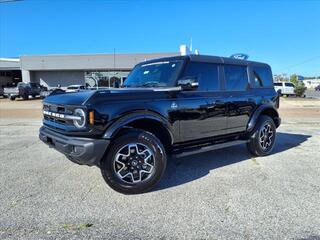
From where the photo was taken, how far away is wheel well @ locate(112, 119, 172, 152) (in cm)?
436

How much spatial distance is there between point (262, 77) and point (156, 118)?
326 centimetres

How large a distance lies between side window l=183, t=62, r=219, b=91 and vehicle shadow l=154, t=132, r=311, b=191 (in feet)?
4.73

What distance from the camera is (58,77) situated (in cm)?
4372

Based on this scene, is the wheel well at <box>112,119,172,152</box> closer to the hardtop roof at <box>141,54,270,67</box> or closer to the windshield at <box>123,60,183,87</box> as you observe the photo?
the windshield at <box>123,60,183,87</box>

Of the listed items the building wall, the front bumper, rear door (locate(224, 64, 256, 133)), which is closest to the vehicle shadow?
rear door (locate(224, 64, 256, 133))

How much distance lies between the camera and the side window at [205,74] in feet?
16.4

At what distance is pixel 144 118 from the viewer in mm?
4301

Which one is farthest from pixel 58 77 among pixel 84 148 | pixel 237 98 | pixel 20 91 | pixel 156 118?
pixel 84 148

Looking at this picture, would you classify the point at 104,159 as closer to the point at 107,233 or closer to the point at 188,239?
the point at 107,233

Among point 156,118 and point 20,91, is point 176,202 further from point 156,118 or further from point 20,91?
point 20,91

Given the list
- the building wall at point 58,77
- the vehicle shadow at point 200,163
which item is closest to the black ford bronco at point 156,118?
the vehicle shadow at point 200,163

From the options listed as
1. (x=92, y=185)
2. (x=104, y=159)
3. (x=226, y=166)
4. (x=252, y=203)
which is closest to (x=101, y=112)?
(x=104, y=159)

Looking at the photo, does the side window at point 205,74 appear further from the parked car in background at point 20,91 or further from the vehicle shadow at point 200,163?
the parked car in background at point 20,91

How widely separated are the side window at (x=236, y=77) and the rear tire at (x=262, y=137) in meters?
0.91
